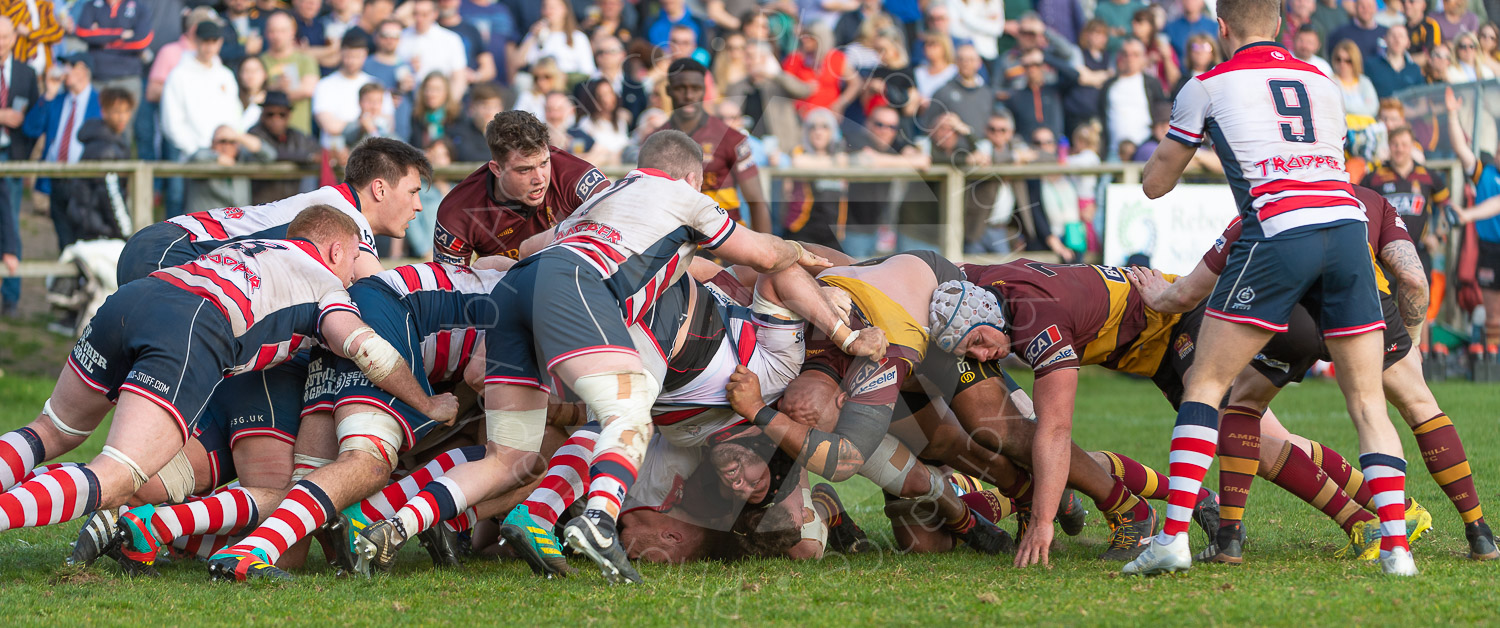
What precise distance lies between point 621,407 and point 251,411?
5.49ft

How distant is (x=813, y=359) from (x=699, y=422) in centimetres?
55

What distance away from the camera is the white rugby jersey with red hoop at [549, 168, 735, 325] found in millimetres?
5008

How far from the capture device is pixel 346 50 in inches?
441

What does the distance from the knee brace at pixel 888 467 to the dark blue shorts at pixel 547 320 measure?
1.18 m

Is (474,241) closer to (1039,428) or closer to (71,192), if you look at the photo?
(1039,428)

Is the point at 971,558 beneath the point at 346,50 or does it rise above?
beneath

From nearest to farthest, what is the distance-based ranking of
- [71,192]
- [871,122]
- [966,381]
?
1. [966,381]
2. [71,192]
3. [871,122]

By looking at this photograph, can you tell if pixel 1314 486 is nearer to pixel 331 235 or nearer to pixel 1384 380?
pixel 1384 380

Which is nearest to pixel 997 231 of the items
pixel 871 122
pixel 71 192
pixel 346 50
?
pixel 871 122

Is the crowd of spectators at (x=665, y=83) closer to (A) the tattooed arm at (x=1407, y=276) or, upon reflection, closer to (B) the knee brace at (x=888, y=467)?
(B) the knee brace at (x=888, y=467)

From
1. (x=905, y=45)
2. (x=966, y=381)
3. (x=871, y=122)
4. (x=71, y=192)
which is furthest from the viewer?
(x=905, y=45)

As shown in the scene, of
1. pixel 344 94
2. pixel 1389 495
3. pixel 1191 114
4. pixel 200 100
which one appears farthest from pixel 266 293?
pixel 200 100

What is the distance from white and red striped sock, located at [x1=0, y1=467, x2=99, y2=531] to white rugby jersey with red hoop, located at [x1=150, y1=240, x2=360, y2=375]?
663 millimetres

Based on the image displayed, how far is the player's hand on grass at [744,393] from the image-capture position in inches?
205
